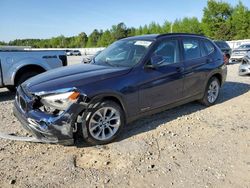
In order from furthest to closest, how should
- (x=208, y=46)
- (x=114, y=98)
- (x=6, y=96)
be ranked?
(x=6, y=96)
(x=208, y=46)
(x=114, y=98)

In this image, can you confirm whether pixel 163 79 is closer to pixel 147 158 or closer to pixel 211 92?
pixel 147 158

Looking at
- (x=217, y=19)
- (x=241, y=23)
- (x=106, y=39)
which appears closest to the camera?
(x=241, y=23)

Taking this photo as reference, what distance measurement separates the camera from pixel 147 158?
13.7 ft

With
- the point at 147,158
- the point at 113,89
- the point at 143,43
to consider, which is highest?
the point at 143,43

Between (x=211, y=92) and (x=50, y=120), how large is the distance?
13.8 ft

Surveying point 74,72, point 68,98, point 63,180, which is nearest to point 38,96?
point 68,98

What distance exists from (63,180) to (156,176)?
115 cm

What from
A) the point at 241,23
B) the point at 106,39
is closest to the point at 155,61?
the point at 241,23

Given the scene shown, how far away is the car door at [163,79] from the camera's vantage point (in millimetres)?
5121

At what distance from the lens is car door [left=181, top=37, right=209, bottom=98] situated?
6.06 m

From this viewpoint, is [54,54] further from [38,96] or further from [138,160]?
[138,160]

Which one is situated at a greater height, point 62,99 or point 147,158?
point 62,99

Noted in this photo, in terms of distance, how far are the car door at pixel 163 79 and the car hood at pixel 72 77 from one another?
46 centimetres

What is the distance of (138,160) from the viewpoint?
410cm
